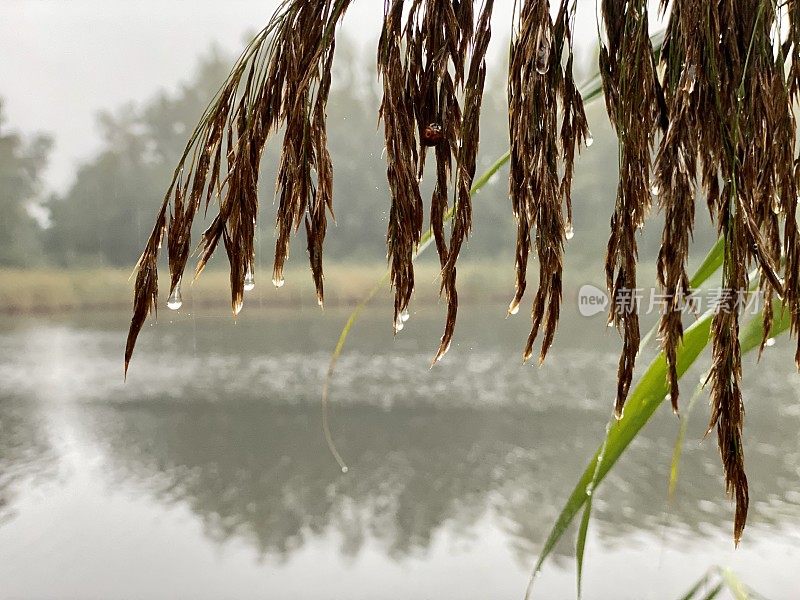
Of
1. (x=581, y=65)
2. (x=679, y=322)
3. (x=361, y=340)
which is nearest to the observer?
(x=679, y=322)

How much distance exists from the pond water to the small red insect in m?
1.29

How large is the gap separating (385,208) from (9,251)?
75 centimetres

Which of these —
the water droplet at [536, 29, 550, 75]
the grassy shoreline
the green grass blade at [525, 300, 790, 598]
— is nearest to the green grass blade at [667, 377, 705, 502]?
the green grass blade at [525, 300, 790, 598]

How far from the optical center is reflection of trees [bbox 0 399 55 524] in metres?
1.55

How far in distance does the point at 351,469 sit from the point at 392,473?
9 centimetres

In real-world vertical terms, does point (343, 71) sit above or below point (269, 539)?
above

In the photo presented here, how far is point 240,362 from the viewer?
1590 millimetres

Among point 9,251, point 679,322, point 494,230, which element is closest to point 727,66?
point 679,322

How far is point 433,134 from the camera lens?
27 centimetres

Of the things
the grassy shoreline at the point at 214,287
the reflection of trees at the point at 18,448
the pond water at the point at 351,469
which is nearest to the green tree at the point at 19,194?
the grassy shoreline at the point at 214,287

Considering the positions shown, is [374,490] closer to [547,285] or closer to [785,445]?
[785,445]

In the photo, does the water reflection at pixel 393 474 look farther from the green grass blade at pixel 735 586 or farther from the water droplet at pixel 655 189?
the water droplet at pixel 655 189

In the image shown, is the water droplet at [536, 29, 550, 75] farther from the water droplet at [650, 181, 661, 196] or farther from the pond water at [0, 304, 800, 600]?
the pond water at [0, 304, 800, 600]

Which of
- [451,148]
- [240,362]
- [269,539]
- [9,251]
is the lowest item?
[269,539]
